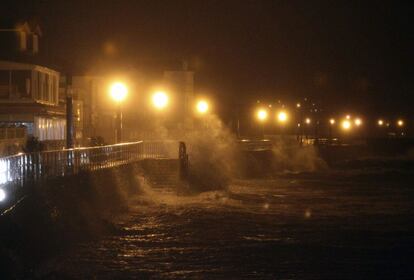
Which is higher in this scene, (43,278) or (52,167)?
(52,167)

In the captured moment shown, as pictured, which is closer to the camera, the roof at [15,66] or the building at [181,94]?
the roof at [15,66]

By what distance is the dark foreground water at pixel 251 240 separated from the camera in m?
18.2

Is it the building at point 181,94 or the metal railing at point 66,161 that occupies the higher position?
the building at point 181,94

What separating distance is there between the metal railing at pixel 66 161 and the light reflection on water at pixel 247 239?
241 cm

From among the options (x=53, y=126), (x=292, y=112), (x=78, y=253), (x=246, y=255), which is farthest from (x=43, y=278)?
(x=292, y=112)

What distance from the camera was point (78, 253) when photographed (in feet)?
65.7

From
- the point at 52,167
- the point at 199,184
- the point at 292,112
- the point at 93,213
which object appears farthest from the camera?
the point at 292,112

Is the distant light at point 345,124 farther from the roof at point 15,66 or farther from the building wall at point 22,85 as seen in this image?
the roof at point 15,66

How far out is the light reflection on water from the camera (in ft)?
60.5

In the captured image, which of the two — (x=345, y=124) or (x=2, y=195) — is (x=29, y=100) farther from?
(x=345, y=124)

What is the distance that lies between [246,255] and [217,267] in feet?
6.14

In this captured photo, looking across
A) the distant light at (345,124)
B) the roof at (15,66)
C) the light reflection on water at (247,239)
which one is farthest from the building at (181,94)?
the distant light at (345,124)

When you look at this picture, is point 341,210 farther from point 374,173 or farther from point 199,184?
point 374,173

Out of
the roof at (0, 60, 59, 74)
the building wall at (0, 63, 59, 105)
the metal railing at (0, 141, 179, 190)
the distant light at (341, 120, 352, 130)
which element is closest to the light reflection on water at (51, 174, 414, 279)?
the metal railing at (0, 141, 179, 190)
